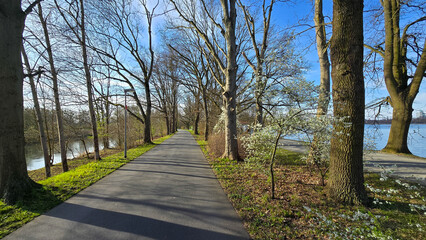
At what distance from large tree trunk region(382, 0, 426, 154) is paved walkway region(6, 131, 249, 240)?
11.0 meters

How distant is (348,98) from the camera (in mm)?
3449

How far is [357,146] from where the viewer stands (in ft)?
11.3

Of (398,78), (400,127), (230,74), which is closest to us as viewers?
(230,74)

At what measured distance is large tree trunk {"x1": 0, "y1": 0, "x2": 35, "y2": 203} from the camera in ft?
11.7

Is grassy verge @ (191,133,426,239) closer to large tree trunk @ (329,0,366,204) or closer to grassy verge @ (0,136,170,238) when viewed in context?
large tree trunk @ (329,0,366,204)

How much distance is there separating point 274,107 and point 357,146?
74.1 inches

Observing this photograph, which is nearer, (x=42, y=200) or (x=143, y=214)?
(x=143, y=214)

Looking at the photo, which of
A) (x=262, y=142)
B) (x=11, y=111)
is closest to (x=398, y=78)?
(x=262, y=142)

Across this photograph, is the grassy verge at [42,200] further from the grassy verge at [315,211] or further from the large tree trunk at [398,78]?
the large tree trunk at [398,78]

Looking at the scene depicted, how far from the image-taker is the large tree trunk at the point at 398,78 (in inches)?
334

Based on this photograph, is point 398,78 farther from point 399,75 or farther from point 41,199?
point 41,199

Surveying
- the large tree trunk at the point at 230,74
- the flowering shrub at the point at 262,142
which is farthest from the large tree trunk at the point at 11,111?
the large tree trunk at the point at 230,74

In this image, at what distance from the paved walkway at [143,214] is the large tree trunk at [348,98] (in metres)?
2.59

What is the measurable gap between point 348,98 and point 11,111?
296 inches
